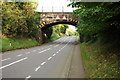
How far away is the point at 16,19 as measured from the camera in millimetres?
28000

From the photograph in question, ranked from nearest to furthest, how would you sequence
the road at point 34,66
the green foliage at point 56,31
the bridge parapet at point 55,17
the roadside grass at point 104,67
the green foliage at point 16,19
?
the roadside grass at point 104,67
the road at point 34,66
the green foliage at point 16,19
the bridge parapet at point 55,17
the green foliage at point 56,31

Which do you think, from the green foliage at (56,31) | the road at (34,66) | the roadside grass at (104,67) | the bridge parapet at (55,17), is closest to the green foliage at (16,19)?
the bridge parapet at (55,17)

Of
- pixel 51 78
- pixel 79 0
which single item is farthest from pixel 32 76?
pixel 79 0

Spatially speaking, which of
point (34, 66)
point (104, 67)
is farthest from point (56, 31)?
point (104, 67)

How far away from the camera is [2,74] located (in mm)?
9023

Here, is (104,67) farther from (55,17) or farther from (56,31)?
(56,31)

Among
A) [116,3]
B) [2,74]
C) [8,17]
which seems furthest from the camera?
[8,17]

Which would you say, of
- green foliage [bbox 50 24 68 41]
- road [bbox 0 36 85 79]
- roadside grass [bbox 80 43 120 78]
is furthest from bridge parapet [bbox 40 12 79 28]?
roadside grass [bbox 80 43 120 78]

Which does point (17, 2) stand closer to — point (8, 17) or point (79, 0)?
point (8, 17)

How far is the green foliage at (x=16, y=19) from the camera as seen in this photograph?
85.1ft

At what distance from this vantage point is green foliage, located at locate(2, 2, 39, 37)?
1021 inches

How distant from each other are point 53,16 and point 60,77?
109 ft

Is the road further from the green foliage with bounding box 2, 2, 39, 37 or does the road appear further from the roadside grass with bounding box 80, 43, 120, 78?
the green foliage with bounding box 2, 2, 39, 37

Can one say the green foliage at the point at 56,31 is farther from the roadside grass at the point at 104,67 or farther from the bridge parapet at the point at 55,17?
the roadside grass at the point at 104,67
